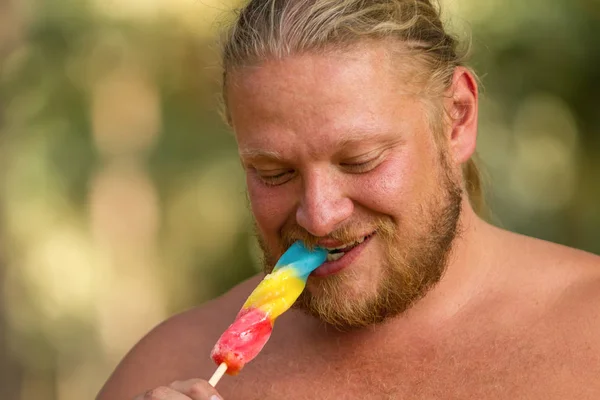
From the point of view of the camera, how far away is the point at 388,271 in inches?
116

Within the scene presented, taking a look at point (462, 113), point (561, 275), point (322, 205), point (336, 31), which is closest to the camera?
point (322, 205)

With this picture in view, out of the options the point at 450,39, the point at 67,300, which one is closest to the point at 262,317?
the point at 450,39

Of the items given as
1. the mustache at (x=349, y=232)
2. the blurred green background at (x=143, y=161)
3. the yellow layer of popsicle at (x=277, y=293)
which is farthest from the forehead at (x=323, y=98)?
the blurred green background at (x=143, y=161)

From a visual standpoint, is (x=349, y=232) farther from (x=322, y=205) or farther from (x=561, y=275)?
(x=561, y=275)

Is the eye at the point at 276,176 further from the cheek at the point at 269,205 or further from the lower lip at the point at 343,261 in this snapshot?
the lower lip at the point at 343,261

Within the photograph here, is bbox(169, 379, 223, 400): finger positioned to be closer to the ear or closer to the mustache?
the mustache

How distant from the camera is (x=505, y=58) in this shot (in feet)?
25.5

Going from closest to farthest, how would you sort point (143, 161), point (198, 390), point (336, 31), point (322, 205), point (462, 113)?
1. point (198, 390)
2. point (322, 205)
3. point (336, 31)
4. point (462, 113)
5. point (143, 161)

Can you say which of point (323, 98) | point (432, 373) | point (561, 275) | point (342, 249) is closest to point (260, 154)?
point (323, 98)

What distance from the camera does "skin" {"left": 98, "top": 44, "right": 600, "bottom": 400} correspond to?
2.83 m

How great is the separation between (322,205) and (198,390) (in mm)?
614

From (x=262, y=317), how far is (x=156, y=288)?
5.46 metres

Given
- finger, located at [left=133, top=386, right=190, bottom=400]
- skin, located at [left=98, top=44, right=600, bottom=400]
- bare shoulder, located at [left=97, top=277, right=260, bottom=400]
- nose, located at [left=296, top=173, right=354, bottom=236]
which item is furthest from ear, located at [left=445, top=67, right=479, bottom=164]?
finger, located at [left=133, top=386, right=190, bottom=400]

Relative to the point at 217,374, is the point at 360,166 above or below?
above
